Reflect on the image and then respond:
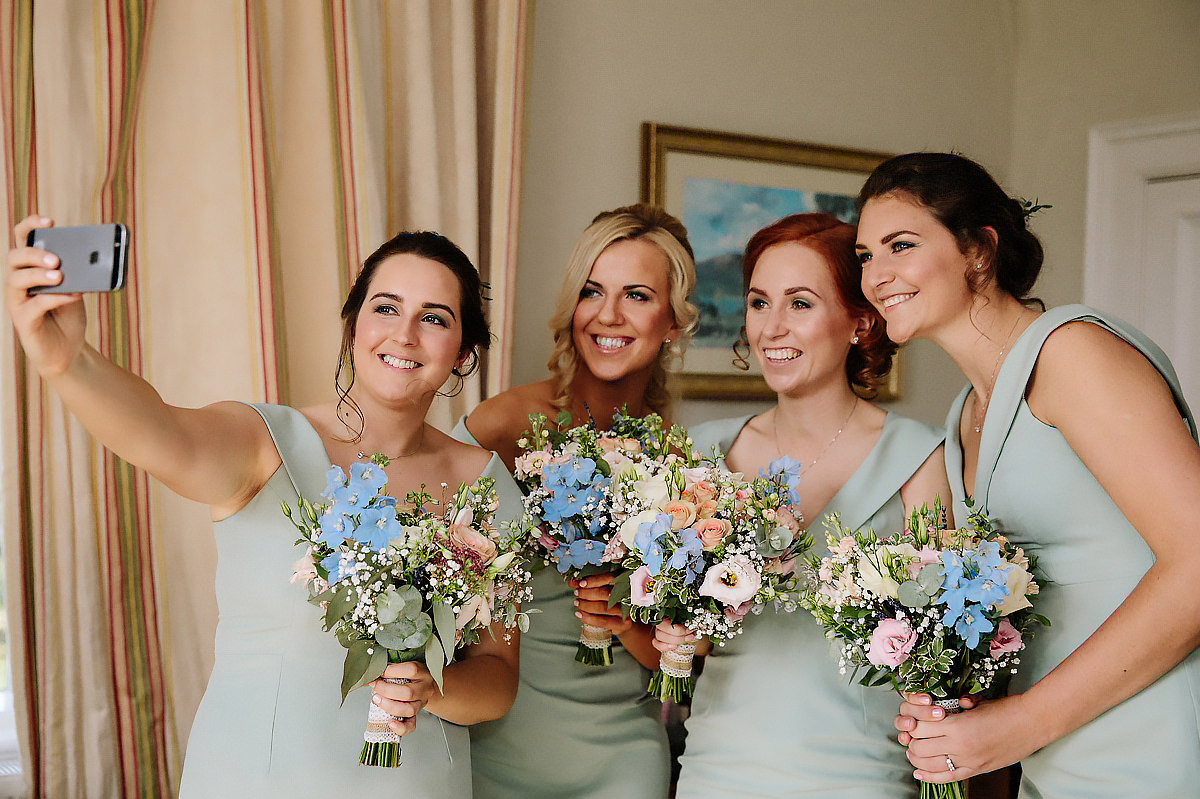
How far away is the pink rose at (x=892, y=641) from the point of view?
68.7 inches

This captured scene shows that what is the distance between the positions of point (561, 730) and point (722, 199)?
7.22 feet

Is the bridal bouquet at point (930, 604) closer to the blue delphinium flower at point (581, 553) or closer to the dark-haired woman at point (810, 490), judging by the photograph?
the dark-haired woman at point (810, 490)

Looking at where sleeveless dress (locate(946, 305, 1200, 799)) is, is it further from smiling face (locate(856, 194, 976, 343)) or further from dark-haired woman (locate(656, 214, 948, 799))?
dark-haired woman (locate(656, 214, 948, 799))

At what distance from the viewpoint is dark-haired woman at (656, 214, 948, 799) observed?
2.14 m

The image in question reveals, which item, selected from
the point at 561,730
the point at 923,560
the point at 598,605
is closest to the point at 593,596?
the point at 598,605

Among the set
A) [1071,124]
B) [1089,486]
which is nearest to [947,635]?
[1089,486]

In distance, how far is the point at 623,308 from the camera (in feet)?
9.11

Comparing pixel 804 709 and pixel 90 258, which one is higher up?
pixel 90 258

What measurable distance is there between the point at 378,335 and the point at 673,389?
1.26 m

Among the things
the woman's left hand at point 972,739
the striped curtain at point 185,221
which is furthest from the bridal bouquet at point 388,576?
the striped curtain at point 185,221

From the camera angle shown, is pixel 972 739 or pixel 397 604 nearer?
pixel 397 604

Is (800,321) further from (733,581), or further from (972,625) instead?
(972,625)

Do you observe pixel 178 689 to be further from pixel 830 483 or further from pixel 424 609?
pixel 830 483

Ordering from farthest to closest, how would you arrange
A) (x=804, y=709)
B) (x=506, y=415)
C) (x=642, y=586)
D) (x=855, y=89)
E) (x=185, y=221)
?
(x=855, y=89), (x=185, y=221), (x=506, y=415), (x=804, y=709), (x=642, y=586)
